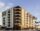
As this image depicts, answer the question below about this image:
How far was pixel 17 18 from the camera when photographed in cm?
165

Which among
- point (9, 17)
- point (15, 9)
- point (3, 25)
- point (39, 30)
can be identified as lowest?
point (39, 30)

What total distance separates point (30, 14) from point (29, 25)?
0.71ft

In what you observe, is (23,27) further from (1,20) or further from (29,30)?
(1,20)

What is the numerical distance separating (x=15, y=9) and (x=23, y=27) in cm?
37

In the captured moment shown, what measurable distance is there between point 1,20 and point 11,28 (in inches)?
9.6

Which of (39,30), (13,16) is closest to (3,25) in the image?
(13,16)

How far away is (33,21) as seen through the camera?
65.5 inches

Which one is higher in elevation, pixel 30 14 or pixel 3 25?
pixel 30 14

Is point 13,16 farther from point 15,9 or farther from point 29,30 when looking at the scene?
point 29,30

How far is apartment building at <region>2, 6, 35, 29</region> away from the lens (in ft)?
5.26

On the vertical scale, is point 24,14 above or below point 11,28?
above

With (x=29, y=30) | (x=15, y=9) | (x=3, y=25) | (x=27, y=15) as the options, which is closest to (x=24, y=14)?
(x=27, y=15)

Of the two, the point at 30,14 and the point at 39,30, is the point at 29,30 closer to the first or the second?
the point at 39,30

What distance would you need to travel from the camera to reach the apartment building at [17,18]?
1.60 metres
